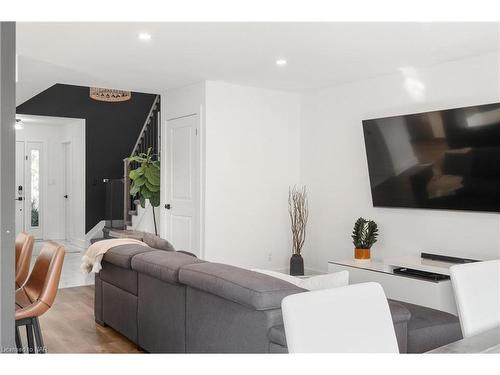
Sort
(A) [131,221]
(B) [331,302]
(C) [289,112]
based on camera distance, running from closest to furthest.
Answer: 1. (B) [331,302]
2. (C) [289,112]
3. (A) [131,221]

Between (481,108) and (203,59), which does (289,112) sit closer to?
(203,59)

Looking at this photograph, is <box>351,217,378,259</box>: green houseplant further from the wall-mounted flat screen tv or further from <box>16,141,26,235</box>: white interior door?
<box>16,141,26,235</box>: white interior door

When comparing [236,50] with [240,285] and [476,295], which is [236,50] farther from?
[476,295]

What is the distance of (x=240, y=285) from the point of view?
2445mm

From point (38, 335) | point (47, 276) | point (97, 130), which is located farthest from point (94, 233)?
point (47, 276)

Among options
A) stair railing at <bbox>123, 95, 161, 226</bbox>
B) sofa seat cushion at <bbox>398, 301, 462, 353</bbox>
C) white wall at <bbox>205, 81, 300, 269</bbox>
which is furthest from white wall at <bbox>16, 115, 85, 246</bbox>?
sofa seat cushion at <bbox>398, 301, 462, 353</bbox>

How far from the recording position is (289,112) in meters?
6.57

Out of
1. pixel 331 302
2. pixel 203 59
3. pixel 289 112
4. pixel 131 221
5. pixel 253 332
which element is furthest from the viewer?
pixel 131 221

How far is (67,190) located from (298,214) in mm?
5916

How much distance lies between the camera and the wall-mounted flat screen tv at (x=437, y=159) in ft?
14.9

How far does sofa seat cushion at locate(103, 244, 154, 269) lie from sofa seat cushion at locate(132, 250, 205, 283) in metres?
0.10

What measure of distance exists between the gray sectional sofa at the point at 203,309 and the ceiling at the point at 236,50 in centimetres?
172

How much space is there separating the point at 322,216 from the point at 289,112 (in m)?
1.42
